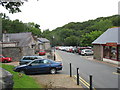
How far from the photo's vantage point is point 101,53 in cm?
2741

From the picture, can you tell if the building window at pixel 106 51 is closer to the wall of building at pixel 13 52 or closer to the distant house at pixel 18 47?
the distant house at pixel 18 47

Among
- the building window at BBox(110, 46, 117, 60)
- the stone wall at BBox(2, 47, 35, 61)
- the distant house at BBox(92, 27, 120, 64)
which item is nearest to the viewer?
the distant house at BBox(92, 27, 120, 64)

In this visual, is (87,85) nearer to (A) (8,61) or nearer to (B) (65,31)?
(A) (8,61)

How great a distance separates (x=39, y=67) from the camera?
15.2 m

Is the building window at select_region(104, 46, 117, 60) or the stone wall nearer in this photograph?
the building window at select_region(104, 46, 117, 60)

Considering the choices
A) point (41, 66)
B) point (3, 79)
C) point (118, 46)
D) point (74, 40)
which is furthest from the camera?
point (74, 40)

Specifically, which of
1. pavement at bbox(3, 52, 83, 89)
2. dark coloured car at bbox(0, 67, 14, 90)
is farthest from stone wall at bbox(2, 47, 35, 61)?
dark coloured car at bbox(0, 67, 14, 90)

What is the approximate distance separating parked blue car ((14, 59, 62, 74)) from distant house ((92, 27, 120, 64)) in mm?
10516

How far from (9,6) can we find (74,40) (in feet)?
221

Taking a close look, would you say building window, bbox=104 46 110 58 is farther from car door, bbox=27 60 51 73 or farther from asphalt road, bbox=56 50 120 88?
car door, bbox=27 60 51 73

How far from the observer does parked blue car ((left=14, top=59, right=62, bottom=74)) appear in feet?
49.6

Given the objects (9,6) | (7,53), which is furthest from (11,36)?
(9,6)

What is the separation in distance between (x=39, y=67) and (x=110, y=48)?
1360cm

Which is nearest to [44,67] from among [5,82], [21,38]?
[5,82]
